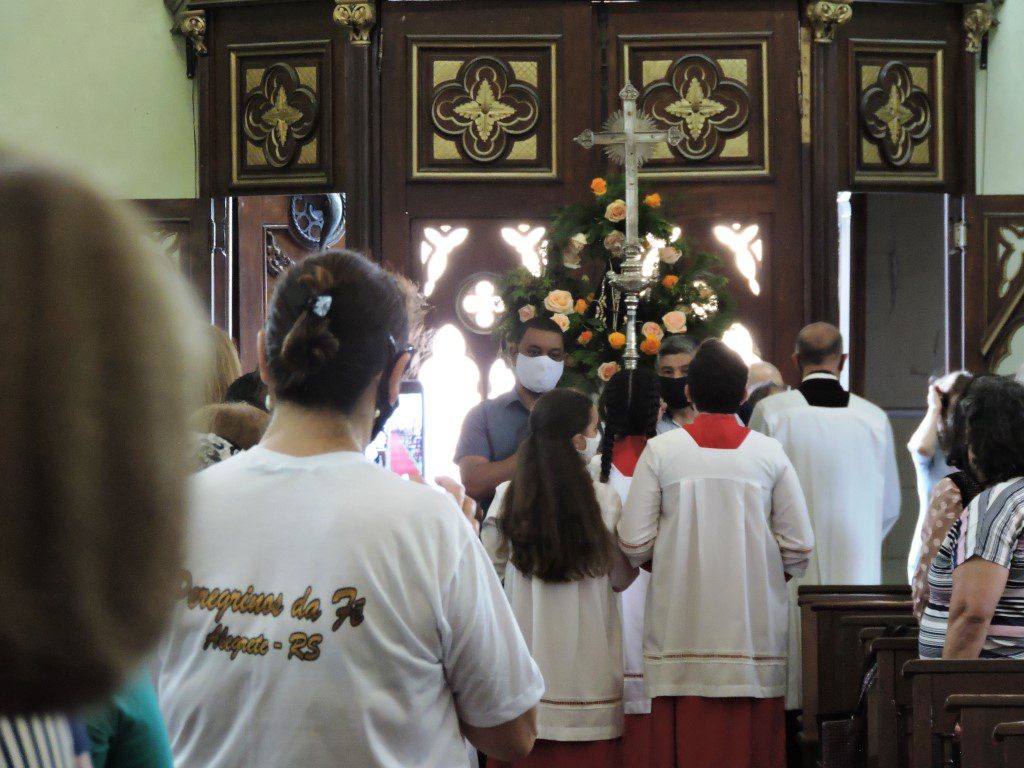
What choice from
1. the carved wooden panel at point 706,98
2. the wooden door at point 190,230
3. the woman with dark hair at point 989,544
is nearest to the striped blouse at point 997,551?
the woman with dark hair at point 989,544

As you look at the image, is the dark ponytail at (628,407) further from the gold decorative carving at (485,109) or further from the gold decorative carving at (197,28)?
the gold decorative carving at (197,28)

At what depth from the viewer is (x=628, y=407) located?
5230 millimetres

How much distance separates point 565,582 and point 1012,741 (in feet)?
6.33

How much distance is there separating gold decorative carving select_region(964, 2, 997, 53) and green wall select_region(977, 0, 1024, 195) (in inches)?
10.3

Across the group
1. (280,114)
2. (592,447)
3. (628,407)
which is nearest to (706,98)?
(280,114)

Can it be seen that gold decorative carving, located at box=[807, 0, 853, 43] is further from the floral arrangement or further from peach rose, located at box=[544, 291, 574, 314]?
peach rose, located at box=[544, 291, 574, 314]

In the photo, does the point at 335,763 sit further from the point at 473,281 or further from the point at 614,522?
the point at 473,281

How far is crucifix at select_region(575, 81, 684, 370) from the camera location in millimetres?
Answer: 6270

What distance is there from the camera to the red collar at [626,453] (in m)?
5.30

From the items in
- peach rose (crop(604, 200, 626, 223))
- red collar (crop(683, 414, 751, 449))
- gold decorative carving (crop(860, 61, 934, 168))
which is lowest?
red collar (crop(683, 414, 751, 449))

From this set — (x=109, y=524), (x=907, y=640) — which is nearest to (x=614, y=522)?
(x=907, y=640)

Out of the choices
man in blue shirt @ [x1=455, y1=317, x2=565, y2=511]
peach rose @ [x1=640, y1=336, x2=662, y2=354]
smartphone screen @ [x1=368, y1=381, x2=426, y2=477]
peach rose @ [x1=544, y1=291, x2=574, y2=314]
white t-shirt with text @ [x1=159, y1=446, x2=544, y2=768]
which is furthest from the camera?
smartphone screen @ [x1=368, y1=381, x2=426, y2=477]

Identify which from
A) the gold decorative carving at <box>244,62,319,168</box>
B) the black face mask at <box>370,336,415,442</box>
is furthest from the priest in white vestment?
the black face mask at <box>370,336,415,442</box>

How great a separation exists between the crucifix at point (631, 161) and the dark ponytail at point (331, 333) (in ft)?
13.3
